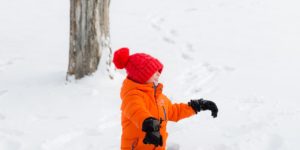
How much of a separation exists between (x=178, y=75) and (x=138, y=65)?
2767 millimetres

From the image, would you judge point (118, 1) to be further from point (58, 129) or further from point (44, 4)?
point (58, 129)

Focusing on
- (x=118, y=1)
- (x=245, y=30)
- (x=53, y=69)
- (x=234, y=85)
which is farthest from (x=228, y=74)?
(x=118, y=1)

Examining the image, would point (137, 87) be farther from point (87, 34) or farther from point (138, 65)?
point (87, 34)

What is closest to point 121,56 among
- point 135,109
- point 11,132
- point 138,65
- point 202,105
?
point 138,65

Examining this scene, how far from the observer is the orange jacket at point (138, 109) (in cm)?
296

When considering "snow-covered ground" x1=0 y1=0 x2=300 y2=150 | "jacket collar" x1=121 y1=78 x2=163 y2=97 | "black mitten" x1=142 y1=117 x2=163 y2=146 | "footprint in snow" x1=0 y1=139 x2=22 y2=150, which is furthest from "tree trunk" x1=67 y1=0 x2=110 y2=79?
"black mitten" x1=142 y1=117 x2=163 y2=146

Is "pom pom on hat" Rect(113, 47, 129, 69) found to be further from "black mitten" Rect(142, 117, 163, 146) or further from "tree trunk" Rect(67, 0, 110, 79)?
"tree trunk" Rect(67, 0, 110, 79)

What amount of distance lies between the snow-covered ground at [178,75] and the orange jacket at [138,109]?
0.98m

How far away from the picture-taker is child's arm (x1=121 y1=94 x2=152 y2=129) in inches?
114

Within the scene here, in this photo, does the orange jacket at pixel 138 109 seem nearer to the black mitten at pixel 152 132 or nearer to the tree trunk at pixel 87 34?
the black mitten at pixel 152 132

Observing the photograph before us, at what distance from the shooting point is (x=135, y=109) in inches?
116

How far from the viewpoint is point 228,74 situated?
5824 millimetres

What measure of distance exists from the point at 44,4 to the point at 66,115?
16.3 ft

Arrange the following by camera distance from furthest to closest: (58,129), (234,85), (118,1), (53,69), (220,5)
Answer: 1. (118,1)
2. (220,5)
3. (53,69)
4. (234,85)
5. (58,129)
